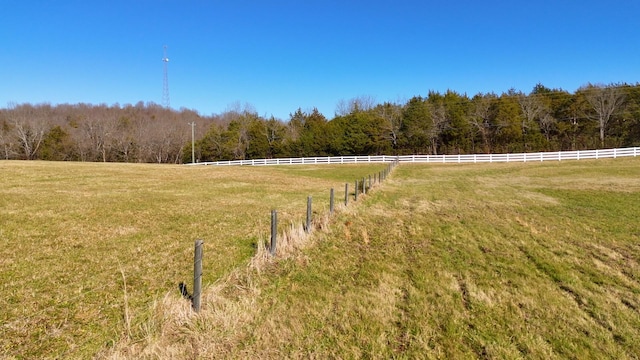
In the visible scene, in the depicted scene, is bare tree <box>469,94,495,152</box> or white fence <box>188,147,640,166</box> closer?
white fence <box>188,147,640,166</box>

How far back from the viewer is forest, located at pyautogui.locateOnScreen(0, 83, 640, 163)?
52344 millimetres

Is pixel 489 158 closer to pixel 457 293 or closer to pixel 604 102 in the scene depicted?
pixel 604 102

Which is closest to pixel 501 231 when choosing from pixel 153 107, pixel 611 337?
pixel 611 337

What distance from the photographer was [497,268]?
6176 millimetres

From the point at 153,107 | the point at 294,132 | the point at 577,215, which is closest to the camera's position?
the point at 577,215

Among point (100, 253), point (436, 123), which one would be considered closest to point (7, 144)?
point (100, 253)

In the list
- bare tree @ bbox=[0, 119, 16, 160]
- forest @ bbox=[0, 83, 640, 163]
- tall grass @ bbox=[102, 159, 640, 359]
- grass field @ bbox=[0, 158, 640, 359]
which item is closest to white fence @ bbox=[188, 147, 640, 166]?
forest @ bbox=[0, 83, 640, 163]

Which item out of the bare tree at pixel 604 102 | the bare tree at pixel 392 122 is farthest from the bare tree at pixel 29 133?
the bare tree at pixel 604 102

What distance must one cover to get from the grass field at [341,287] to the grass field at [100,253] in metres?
0.03

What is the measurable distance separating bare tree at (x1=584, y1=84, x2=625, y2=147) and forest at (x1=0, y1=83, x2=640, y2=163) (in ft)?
0.42

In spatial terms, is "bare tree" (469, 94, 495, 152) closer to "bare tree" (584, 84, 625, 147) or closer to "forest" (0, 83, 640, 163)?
"forest" (0, 83, 640, 163)

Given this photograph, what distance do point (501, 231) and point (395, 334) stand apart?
6.56m

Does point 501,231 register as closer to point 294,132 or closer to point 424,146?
point 424,146

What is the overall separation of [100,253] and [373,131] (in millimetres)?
56190
